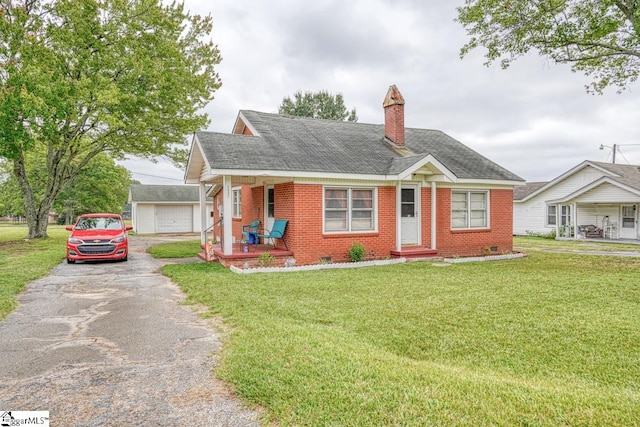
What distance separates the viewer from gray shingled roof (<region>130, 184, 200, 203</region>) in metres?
31.6

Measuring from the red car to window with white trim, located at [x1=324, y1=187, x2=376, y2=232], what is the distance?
7.25 metres

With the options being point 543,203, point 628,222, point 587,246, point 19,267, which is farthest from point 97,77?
point 628,222

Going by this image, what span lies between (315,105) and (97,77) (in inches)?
1165

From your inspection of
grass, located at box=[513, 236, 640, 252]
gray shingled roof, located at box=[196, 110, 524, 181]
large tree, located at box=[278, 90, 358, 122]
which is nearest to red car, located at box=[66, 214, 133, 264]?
gray shingled roof, located at box=[196, 110, 524, 181]

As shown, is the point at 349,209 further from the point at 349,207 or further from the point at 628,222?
the point at 628,222

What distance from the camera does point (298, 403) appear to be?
339cm

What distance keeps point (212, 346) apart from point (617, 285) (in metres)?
9.25

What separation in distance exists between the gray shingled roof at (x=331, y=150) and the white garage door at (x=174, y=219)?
1923 centimetres

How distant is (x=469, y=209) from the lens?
15320mm

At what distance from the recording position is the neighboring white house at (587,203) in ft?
75.3

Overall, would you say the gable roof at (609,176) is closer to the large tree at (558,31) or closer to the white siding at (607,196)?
the white siding at (607,196)

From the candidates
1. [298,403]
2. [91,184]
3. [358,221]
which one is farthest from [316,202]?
[91,184]

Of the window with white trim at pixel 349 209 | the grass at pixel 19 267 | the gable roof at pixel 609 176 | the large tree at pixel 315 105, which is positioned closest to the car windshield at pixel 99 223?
the grass at pixel 19 267

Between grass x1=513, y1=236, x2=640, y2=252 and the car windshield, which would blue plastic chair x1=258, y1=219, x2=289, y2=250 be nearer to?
the car windshield
